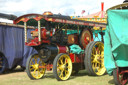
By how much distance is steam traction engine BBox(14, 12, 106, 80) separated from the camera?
6961 millimetres

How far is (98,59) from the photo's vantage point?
312 inches

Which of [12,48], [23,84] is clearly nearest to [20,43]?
[12,48]

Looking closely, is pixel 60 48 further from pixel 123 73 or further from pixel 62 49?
pixel 123 73

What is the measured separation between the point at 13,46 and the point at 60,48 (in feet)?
12.8

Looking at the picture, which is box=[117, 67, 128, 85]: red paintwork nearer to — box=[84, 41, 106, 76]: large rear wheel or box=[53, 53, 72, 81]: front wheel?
box=[84, 41, 106, 76]: large rear wheel

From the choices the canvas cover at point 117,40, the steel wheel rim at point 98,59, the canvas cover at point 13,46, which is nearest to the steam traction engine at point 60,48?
the steel wheel rim at point 98,59

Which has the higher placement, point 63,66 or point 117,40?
point 117,40

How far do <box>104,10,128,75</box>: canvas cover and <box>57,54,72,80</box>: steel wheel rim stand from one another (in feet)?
6.15

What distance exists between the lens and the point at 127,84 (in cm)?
572

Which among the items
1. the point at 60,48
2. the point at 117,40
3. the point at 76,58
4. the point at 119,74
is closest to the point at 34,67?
the point at 60,48

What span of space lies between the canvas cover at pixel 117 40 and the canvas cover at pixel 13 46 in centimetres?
615

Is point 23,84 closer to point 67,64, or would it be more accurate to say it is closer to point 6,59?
point 67,64

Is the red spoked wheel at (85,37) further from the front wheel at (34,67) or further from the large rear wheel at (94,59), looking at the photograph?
the front wheel at (34,67)

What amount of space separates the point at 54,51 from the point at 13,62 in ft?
13.0
